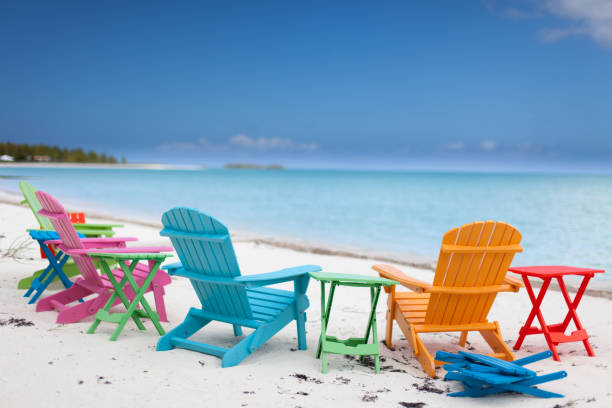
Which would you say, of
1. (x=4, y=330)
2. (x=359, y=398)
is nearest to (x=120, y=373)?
(x=4, y=330)

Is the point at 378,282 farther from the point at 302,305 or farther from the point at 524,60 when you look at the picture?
the point at 524,60

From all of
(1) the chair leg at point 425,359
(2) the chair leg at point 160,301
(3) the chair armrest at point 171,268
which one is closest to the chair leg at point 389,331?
(1) the chair leg at point 425,359

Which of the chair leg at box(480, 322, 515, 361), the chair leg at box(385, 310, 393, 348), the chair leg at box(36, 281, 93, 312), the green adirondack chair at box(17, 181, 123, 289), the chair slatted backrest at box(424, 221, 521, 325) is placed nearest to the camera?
the chair slatted backrest at box(424, 221, 521, 325)

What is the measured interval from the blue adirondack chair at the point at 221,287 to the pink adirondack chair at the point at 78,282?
0.53 meters

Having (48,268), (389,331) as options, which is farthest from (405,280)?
(48,268)

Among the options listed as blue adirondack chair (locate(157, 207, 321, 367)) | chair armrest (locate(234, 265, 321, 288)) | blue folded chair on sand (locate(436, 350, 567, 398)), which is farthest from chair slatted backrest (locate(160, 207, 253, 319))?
blue folded chair on sand (locate(436, 350, 567, 398))

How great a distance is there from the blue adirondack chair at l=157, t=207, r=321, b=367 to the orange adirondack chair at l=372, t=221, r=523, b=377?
82 centimetres

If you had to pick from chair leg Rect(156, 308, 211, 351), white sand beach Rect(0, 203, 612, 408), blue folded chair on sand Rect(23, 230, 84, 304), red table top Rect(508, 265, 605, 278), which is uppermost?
red table top Rect(508, 265, 605, 278)

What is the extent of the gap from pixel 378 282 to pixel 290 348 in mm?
1029

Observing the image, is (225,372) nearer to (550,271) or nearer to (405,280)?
(405,280)

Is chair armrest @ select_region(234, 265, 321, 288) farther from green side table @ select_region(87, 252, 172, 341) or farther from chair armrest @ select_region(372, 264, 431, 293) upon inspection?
green side table @ select_region(87, 252, 172, 341)

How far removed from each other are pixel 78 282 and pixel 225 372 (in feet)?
6.09

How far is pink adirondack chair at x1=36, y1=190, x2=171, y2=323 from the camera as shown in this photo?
12.1 ft

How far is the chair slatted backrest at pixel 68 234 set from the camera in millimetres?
Result: 3705
